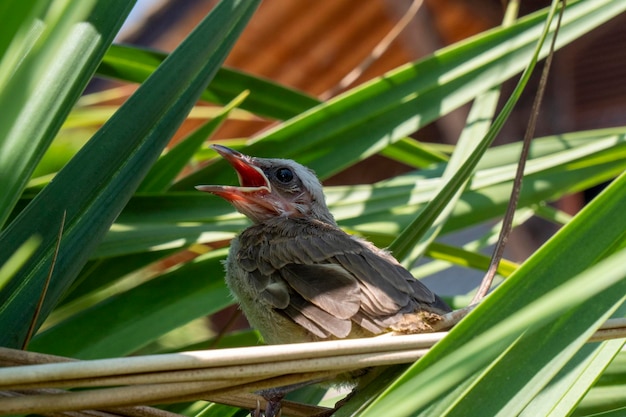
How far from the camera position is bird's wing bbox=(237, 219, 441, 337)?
47.0 inches

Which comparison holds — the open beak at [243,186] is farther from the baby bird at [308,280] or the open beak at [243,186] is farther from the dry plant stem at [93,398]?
the dry plant stem at [93,398]

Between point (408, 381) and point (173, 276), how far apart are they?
956mm

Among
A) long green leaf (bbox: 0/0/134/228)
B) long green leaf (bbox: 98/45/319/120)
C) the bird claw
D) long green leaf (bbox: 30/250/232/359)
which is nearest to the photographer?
long green leaf (bbox: 0/0/134/228)

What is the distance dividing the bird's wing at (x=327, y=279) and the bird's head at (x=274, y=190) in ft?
0.57

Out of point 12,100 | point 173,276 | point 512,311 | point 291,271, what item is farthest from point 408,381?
point 173,276

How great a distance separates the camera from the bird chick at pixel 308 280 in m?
1.19

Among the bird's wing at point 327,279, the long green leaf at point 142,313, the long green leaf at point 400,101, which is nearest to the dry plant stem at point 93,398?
the bird's wing at point 327,279

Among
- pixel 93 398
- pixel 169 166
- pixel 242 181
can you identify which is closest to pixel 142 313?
pixel 169 166

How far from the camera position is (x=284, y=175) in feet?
6.18

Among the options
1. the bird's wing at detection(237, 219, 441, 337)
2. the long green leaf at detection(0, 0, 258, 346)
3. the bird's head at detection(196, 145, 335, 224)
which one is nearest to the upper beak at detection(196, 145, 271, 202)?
the bird's head at detection(196, 145, 335, 224)

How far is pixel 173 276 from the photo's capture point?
163 cm

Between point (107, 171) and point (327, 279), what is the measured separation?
14.4 inches

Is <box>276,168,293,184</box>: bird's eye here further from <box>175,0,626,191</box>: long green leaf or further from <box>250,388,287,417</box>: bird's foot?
<box>250,388,287,417</box>: bird's foot

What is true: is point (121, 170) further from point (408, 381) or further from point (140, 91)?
point (408, 381)
